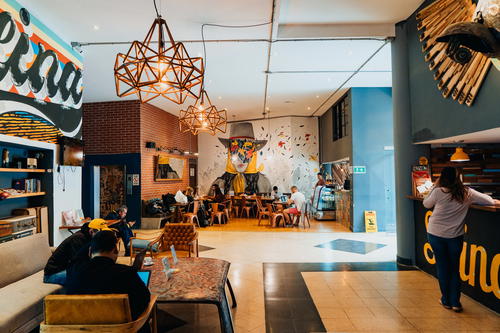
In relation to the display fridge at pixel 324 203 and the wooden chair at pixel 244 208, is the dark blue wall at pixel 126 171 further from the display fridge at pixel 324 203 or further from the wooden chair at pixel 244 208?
the display fridge at pixel 324 203

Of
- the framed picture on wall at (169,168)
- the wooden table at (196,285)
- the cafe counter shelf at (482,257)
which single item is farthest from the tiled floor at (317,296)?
the framed picture on wall at (169,168)

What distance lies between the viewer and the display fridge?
10.7 meters

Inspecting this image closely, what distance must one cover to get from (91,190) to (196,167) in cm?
502

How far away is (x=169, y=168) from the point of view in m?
10.6

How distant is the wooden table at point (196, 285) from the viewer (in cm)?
253

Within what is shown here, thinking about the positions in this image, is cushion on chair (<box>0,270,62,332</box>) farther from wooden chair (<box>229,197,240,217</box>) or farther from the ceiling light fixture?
wooden chair (<box>229,197,240,217</box>)

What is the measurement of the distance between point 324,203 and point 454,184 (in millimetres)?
7556

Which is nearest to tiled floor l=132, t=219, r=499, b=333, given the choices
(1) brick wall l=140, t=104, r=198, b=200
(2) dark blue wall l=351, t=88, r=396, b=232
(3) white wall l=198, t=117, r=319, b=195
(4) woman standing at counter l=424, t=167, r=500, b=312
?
(4) woman standing at counter l=424, t=167, r=500, b=312

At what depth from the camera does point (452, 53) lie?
287cm

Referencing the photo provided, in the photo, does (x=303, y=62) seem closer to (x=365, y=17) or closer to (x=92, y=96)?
(x=365, y=17)

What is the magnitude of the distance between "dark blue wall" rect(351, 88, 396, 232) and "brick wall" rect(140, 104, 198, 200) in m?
6.24

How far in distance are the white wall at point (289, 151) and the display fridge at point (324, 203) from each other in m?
1.47

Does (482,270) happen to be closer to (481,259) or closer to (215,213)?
(481,259)

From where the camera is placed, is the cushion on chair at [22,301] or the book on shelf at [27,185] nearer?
the cushion on chair at [22,301]
